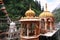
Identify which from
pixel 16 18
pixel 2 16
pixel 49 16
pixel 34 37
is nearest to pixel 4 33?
pixel 2 16

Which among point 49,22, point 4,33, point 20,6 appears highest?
point 20,6

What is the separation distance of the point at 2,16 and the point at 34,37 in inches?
218

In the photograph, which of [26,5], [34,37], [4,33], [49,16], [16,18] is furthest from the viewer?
[26,5]

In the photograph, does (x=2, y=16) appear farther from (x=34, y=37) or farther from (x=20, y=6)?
(x=34, y=37)

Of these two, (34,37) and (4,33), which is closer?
(34,37)

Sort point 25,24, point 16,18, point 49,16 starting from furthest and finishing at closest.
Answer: point 16,18 < point 49,16 < point 25,24

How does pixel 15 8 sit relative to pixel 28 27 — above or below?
above

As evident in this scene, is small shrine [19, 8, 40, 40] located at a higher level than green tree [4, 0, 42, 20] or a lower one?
lower

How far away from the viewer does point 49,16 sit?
38.1 ft

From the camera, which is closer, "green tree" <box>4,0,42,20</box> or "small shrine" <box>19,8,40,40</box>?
"small shrine" <box>19,8,40,40</box>

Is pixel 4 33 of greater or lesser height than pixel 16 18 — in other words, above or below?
below

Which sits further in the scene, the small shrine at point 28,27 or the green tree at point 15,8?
the green tree at point 15,8

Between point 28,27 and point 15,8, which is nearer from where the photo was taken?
point 28,27

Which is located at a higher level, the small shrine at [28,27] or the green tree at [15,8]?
the green tree at [15,8]
